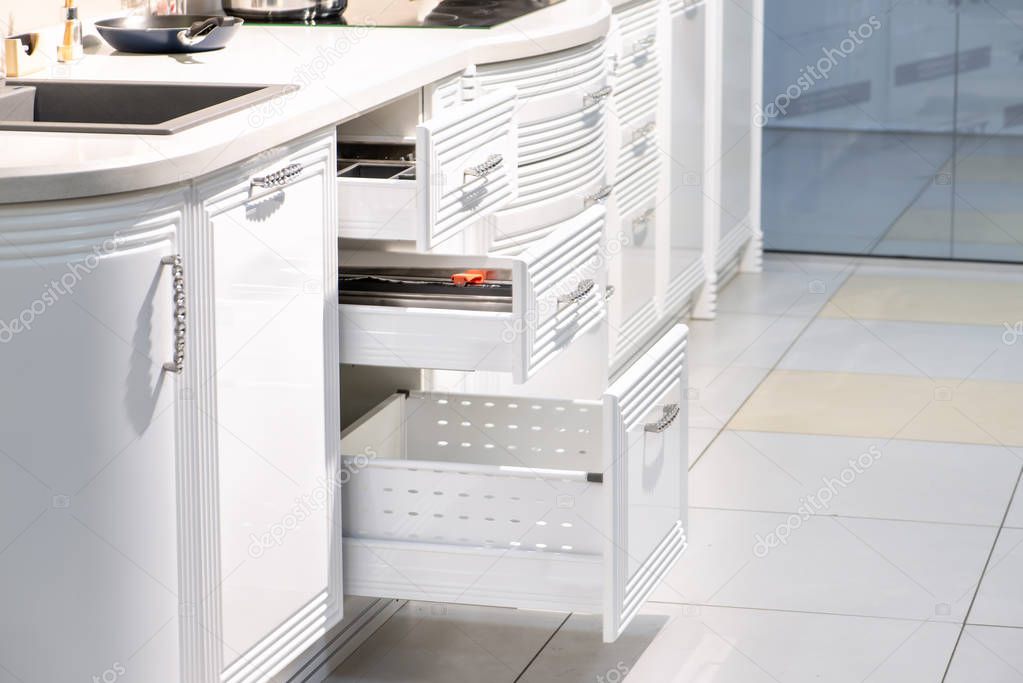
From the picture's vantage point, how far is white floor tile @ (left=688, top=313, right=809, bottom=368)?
4.21 m

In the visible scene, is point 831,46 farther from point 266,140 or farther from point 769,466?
point 266,140

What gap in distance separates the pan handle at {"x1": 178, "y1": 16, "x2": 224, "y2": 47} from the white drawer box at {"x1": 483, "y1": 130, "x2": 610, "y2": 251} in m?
0.61

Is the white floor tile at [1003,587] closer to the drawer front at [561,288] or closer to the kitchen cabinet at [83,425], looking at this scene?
the drawer front at [561,288]

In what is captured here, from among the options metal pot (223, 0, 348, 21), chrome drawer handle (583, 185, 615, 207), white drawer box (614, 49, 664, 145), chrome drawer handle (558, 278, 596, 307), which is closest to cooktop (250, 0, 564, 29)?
metal pot (223, 0, 348, 21)

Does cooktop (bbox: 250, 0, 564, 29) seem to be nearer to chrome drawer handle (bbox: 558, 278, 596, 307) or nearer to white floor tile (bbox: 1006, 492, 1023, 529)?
chrome drawer handle (bbox: 558, 278, 596, 307)

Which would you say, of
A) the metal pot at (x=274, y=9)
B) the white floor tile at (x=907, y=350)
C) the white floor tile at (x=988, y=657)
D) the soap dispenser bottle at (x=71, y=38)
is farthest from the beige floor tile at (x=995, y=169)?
the soap dispenser bottle at (x=71, y=38)

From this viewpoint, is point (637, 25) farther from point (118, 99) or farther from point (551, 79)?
point (118, 99)

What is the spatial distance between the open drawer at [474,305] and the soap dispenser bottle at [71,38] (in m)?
0.54

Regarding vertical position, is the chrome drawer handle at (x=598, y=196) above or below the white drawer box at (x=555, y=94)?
below

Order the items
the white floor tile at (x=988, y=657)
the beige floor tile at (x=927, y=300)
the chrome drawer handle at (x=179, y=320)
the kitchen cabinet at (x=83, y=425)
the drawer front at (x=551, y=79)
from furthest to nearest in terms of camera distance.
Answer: the beige floor tile at (x=927, y=300)
the drawer front at (x=551, y=79)
the white floor tile at (x=988, y=657)
the chrome drawer handle at (x=179, y=320)
the kitchen cabinet at (x=83, y=425)

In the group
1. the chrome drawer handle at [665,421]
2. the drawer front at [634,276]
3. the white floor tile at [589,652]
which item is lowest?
the white floor tile at [589,652]

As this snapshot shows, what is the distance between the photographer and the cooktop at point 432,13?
10.1ft

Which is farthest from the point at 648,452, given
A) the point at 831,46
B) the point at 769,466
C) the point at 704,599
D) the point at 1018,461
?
the point at 831,46

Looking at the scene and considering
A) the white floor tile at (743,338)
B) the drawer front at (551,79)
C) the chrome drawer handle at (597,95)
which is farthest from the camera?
the white floor tile at (743,338)
